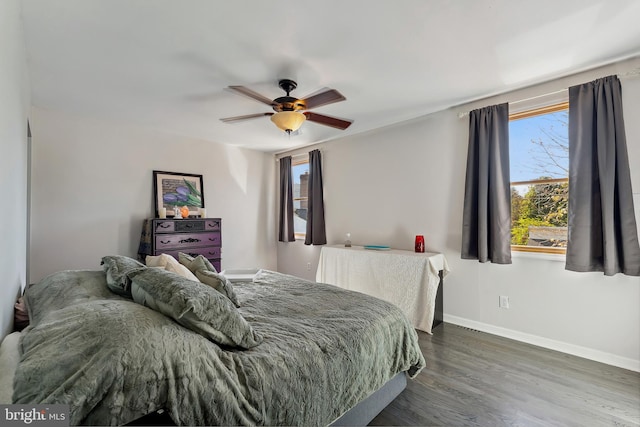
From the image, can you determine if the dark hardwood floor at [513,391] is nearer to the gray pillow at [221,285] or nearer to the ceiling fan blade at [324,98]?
the gray pillow at [221,285]

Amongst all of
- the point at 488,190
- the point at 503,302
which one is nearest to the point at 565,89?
the point at 488,190

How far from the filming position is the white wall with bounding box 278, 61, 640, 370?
8.04ft

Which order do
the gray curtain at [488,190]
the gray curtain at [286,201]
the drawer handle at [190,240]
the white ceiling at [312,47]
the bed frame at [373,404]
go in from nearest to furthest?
1. the bed frame at [373,404]
2. the white ceiling at [312,47]
3. the gray curtain at [488,190]
4. the drawer handle at [190,240]
5. the gray curtain at [286,201]

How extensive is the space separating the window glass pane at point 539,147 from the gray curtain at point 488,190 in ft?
0.54

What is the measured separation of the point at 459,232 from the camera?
3402 mm

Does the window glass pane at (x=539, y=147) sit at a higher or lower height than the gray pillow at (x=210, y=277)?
higher

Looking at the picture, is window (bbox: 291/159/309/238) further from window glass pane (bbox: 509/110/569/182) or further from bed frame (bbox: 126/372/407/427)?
bed frame (bbox: 126/372/407/427)

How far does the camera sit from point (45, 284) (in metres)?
1.74

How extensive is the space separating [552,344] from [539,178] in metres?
1.61

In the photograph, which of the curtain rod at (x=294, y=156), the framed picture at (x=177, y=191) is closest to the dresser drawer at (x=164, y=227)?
the framed picture at (x=177, y=191)

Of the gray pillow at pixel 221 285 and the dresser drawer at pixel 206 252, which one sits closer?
the gray pillow at pixel 221 285

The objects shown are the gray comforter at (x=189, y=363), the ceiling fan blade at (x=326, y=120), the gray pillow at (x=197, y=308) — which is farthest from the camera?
the ceiling fan blade at (x=326, y=120)

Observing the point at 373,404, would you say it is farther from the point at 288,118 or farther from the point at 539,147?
the point at 539,147

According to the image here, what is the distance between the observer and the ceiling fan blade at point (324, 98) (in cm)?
226
